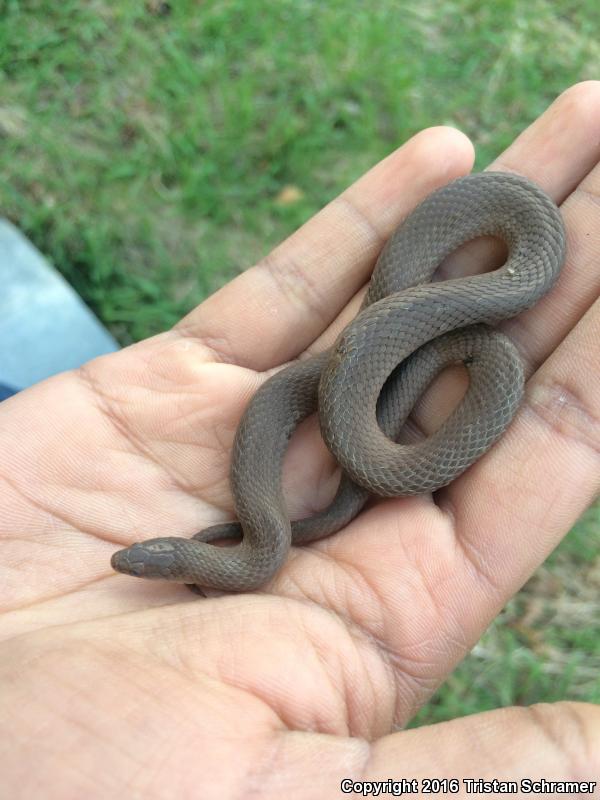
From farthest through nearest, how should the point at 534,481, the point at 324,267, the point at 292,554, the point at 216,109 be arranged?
1. the point at 216,109
2. the point at 324,267
3. the point at 292,554
4. the point at 534,481

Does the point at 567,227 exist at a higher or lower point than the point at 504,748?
higher

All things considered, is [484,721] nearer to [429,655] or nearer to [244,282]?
[429,655]

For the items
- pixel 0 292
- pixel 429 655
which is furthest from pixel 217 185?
pixel 429 655

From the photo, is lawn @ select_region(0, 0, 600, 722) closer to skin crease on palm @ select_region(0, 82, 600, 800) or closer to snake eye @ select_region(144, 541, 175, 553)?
skin crease on palm @ select_region(0, 82, 600, 800)

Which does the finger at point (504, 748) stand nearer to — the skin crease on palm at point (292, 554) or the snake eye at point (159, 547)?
the skin crease on palm at point (292, 554)

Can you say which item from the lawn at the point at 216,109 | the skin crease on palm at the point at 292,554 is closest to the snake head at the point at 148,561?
the skin crease on palm at the point at 292,554

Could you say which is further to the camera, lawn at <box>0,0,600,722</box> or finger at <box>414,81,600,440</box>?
lawn at <box>0,0,600,722</box>

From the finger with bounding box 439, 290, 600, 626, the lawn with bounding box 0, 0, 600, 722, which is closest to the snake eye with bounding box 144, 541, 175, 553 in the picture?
the finger with bounding box 439, 290, 600, 626

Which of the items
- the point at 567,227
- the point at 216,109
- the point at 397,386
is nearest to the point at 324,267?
the point at 397,386

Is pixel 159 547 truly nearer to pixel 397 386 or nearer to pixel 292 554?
pixel 292 554
